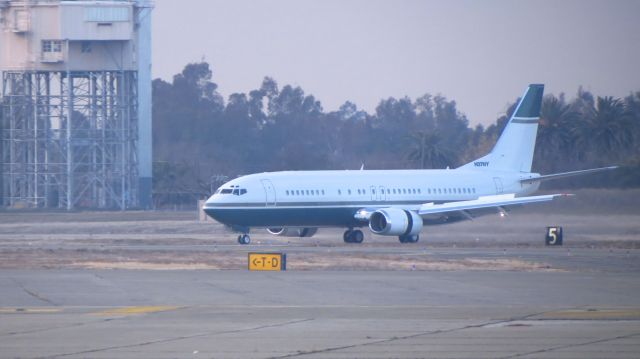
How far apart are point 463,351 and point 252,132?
333 ft

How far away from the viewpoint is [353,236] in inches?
1943

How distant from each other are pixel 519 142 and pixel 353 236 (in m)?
11.2

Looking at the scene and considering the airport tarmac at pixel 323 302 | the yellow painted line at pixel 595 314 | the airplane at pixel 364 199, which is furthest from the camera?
the airplane at pixel 364 199

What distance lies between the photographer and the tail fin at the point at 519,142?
55156 millimetres

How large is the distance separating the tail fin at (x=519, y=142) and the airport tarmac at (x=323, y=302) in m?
11.2

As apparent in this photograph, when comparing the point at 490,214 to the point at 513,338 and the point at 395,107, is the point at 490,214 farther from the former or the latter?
the point at 395,107

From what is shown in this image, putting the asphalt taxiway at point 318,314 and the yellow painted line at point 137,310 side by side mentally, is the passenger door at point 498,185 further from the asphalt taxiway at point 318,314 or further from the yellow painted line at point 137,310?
the yellow painted line at point 137,310

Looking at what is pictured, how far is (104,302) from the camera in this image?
23.4 meters

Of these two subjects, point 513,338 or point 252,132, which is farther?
point 252,132

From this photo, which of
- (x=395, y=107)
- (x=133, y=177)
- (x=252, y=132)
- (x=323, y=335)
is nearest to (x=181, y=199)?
(x=133, y=177)

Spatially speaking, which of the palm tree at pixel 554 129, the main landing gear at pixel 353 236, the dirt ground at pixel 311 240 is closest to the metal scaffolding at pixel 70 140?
the dirt ground at pixel 311 240

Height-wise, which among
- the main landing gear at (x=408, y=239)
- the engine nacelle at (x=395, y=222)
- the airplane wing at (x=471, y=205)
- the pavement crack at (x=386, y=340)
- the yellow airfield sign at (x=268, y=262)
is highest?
the airplane wing at (x=471, y=205)

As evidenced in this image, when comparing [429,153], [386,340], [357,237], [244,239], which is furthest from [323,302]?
[429,153]

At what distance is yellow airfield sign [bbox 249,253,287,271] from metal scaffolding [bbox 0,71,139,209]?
52.4 meters
